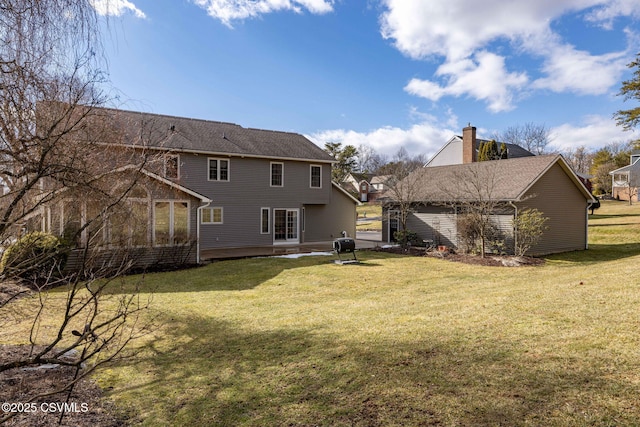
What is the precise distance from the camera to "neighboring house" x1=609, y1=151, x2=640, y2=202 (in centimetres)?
4556

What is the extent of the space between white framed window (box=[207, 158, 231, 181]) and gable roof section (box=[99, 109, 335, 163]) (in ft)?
1.88

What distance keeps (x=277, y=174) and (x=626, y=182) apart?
1993 inches

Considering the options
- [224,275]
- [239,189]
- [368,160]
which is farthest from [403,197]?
[368,160]

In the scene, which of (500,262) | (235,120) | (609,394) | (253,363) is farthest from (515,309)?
(235,120)

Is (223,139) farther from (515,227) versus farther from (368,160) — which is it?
(368,160)

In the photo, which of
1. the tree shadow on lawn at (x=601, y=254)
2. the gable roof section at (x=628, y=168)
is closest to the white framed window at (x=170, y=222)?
the tree shadow on lawn at (x=601, y=254)

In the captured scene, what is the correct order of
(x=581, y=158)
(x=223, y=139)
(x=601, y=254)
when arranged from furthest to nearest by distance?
(x=581, y=158) → (x=223, y=139) → (x=601, y=254)

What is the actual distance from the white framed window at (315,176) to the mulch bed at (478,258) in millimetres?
6300

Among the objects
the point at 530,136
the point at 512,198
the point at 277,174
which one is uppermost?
the point at 530,136

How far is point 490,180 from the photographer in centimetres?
1888

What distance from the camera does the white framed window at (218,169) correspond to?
1959 centimetres

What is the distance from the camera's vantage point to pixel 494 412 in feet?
10.4

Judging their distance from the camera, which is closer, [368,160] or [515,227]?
[515,227]

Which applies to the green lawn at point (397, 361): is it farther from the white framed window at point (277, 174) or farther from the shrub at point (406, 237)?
the white framed window at point (277, 174)
